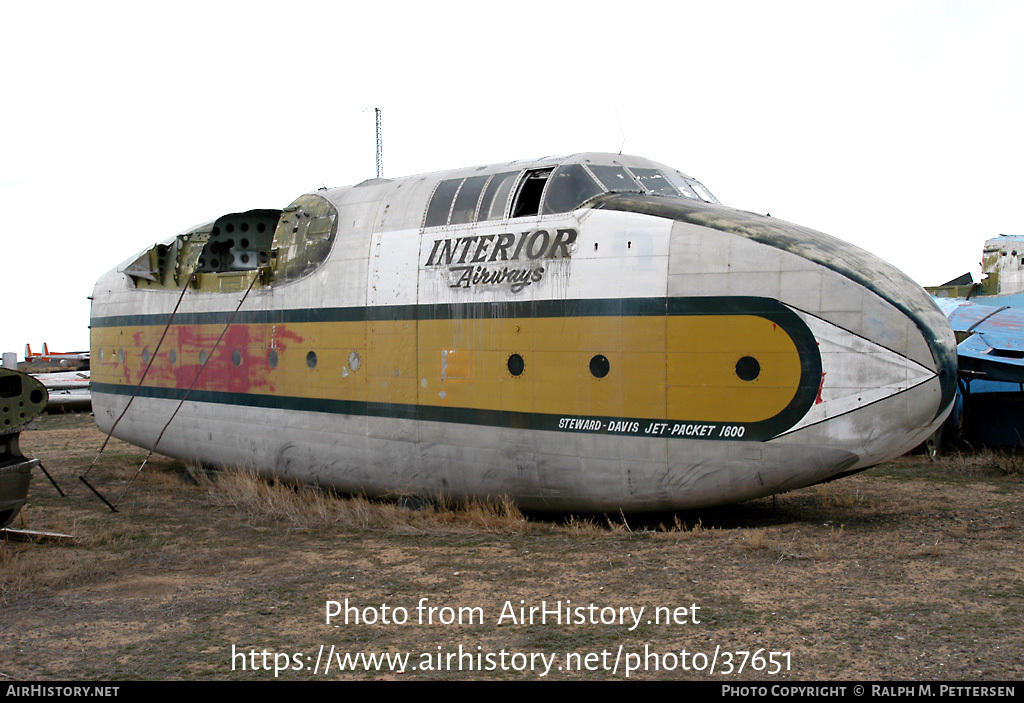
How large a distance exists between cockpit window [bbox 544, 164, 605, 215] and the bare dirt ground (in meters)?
3.99

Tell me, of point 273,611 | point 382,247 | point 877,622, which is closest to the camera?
point 877,622

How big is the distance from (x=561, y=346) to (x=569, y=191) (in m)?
2.07

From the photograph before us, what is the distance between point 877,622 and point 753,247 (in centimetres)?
424

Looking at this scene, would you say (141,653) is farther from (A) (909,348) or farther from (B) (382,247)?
(A) (909,348)

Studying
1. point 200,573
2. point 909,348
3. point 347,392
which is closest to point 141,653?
point 200,573

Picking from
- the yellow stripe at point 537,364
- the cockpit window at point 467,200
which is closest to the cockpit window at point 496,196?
the cockpit window at point 467,200

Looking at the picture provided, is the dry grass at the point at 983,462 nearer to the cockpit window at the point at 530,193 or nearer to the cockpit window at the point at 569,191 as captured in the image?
the cockpit window at the point at 569,191

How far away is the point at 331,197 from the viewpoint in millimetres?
13148

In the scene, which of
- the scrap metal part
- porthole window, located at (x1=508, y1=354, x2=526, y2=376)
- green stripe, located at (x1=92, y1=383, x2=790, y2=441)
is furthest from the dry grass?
the scrap metal part

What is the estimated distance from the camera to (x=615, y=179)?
10.8 metres

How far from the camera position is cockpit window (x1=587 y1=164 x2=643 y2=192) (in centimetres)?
1066

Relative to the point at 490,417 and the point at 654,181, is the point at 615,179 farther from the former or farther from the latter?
the point at 490,417

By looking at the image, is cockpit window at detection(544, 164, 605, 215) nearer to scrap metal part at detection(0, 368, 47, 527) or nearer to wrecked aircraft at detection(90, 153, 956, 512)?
wrecked aircraft at detection(90, 153, 956, 512)

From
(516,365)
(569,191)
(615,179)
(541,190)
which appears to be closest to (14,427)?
(516,365)
